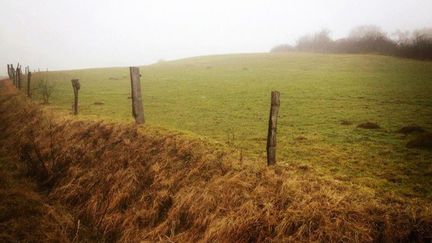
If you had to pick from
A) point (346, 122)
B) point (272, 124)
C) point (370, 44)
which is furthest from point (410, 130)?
point (370, 44)

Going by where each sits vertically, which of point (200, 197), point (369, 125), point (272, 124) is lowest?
point (200, 197)

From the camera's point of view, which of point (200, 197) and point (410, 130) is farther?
point (410, 130)

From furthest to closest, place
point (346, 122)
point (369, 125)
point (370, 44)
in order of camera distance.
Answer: point (370, 44) → point (346, 122) → point (369, 125)

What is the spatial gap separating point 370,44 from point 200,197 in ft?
246

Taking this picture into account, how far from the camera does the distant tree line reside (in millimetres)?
55150

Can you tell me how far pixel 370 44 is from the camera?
71.6m

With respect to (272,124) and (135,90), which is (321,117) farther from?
(272,124)

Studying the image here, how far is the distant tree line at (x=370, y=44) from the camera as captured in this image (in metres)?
55.2

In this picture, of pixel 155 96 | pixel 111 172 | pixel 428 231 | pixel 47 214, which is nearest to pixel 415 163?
pixel 428 231

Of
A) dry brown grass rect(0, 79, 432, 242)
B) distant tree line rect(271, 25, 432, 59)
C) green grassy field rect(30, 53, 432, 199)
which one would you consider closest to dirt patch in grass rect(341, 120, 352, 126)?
green grassy field rect(30, 53, 432, 199)

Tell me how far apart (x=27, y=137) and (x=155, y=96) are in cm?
1449

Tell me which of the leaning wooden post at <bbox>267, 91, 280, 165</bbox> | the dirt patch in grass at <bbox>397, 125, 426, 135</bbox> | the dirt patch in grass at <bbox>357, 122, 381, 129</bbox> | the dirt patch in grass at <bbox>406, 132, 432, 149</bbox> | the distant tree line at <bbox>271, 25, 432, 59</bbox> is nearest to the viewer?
the leaning wooden post at <bbox>267, 91, 280, 165</bbox>

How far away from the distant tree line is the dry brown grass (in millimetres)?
54146

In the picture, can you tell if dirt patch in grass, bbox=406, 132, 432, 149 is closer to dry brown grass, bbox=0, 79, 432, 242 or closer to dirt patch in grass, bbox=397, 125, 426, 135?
dirt patch in grass, bbox=397, 125, 426, 135
